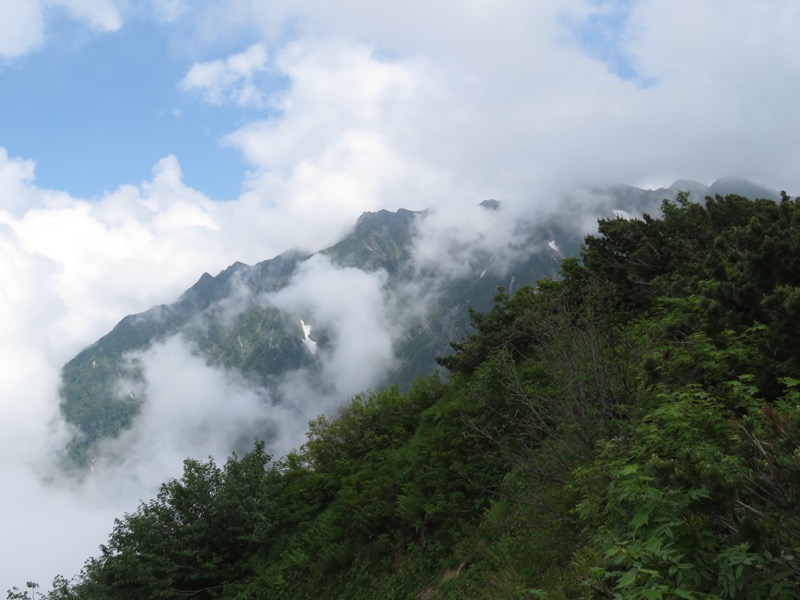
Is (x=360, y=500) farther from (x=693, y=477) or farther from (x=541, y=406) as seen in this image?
(x=693, y=477)

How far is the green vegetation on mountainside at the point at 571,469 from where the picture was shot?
152 inches

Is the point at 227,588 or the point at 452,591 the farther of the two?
the point at 227,588

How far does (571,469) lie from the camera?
330 inches

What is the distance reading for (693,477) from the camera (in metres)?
3.90

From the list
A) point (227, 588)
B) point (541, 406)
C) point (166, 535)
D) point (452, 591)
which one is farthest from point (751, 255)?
point (166, 535)

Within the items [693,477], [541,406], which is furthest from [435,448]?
[693,477]

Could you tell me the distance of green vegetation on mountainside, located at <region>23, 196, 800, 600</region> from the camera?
3852 mm

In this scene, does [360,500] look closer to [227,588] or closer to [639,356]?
[227,588]

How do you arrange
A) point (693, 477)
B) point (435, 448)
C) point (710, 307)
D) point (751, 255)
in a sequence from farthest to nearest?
point (435, 448) → point (710, 307) → point (751, 255) → point (693, 477)

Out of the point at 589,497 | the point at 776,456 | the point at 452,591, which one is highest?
the point at 776,456

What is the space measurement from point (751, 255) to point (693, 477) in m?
5.93

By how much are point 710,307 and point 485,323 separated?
446 inches

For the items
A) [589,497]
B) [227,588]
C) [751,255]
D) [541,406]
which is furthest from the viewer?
[227,588]

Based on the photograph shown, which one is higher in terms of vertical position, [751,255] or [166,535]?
[166,535]
